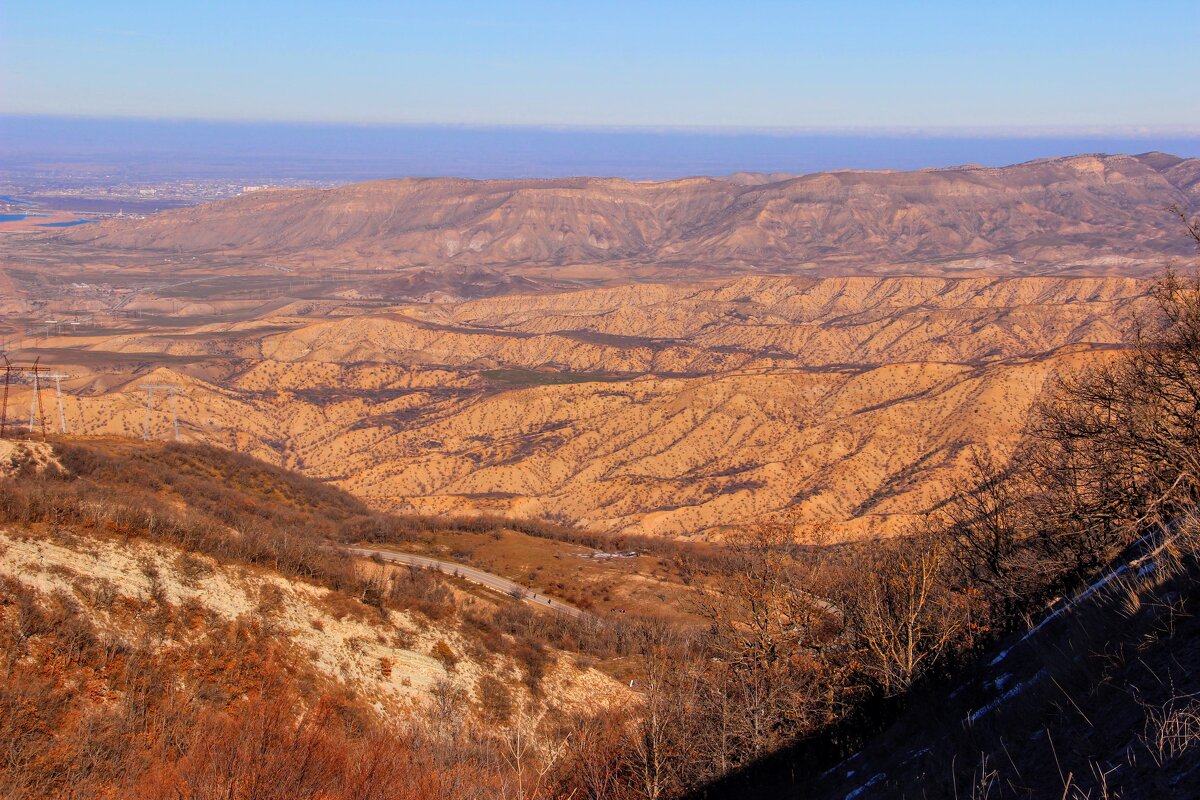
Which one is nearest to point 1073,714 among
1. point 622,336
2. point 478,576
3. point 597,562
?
point 478,576

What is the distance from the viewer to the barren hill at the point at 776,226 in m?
173

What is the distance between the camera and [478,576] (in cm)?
2841

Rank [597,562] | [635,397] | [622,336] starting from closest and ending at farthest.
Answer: [597,562]
[635,397]
[622,336]

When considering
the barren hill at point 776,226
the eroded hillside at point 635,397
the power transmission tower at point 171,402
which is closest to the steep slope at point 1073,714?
the eroded hillside at point 635,397

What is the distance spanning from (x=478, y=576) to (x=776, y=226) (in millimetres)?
166378

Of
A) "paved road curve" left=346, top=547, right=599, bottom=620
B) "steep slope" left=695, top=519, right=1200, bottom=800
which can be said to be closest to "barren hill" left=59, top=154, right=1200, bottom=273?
"paved road curve" left=346, top=547, right=599, bottom=620

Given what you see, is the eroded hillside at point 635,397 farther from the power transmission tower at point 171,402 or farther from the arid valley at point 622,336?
the power transmission tower at point 171,402

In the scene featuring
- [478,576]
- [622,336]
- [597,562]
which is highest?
[478,576]

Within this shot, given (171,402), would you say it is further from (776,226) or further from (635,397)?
(776,226)

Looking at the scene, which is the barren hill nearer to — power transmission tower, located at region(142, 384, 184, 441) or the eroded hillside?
the eroded hillside

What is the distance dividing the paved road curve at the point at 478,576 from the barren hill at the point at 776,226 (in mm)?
137542

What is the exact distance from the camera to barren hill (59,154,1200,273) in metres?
173

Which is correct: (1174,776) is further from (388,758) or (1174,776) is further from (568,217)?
(568,217)

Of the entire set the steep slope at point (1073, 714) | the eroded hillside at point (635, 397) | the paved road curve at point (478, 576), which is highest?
the steep slope at point (1073, 714)
